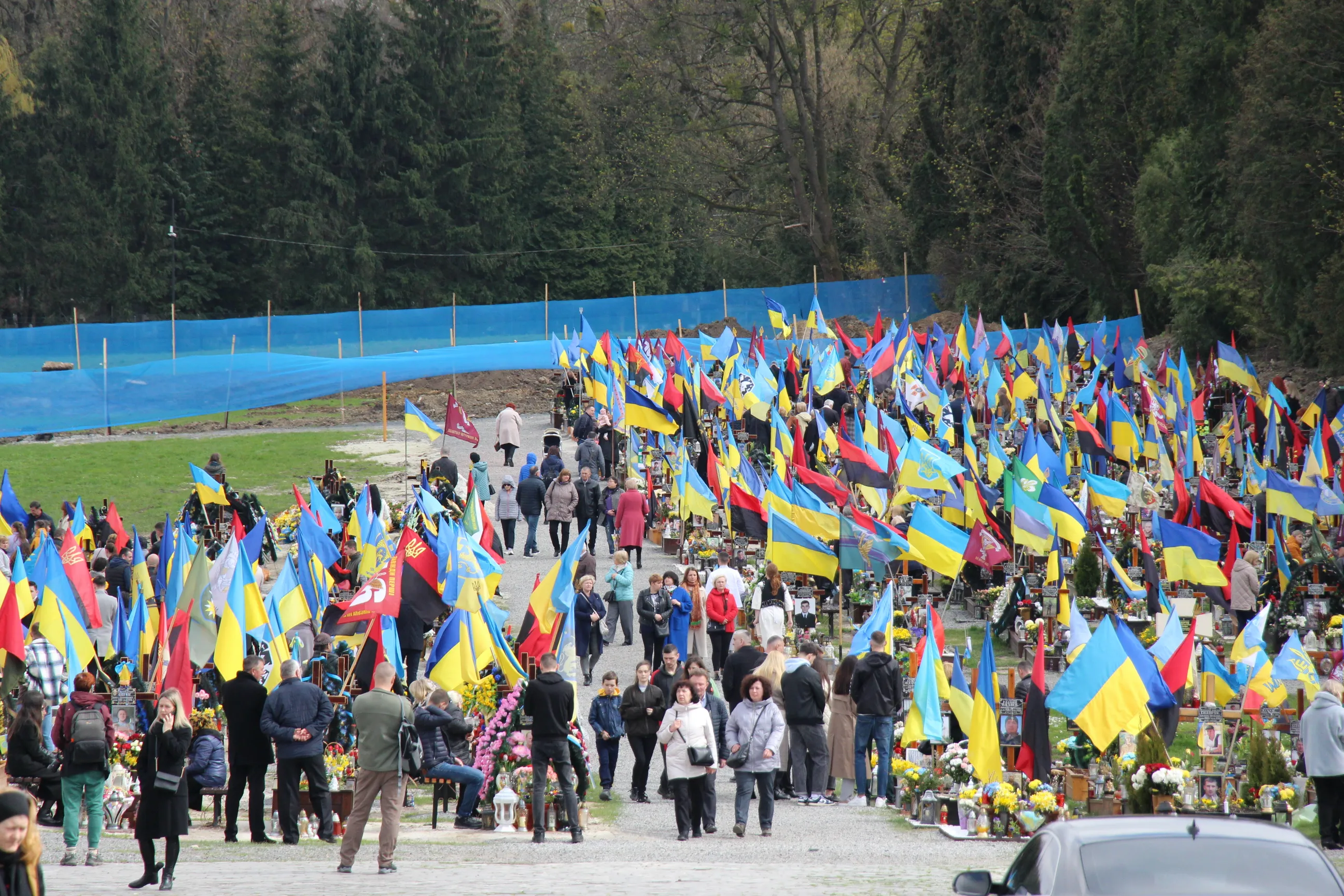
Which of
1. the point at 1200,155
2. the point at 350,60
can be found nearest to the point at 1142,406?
the point at 1200,155

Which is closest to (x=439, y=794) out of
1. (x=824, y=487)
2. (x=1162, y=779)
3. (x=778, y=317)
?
(x=1162, y=779)

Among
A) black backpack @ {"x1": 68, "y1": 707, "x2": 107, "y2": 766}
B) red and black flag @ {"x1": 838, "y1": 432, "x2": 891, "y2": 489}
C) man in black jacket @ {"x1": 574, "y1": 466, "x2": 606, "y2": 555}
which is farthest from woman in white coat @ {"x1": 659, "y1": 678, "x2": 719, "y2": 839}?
man in black jacket @ {"x1": 574, "y1": 466, "x2": 606, "y2": 555}

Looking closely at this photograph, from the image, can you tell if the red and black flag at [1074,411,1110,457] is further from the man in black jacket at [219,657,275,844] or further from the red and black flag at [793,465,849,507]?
the man in black jacket at [219,657,275,844]

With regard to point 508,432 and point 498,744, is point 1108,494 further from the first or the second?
point 508,432

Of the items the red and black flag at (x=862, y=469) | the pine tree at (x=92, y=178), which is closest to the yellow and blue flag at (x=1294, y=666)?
the red and black flag at (x=862, y=469)

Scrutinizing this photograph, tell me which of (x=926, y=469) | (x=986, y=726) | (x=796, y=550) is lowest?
(x=986, y=726)

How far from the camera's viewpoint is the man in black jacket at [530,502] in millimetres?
24359

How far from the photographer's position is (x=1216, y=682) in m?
14.3

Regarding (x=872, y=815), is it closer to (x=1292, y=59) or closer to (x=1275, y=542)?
(x=1275, y=542)

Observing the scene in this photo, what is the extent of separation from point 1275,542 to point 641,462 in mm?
11181

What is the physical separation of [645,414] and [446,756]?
14.1 metres

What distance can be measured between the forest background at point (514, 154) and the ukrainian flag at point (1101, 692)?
38.1 metres

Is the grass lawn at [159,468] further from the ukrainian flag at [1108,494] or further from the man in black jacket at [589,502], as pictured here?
the ukrainian flag at [1108,494]

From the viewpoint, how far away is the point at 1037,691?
12.8 m
